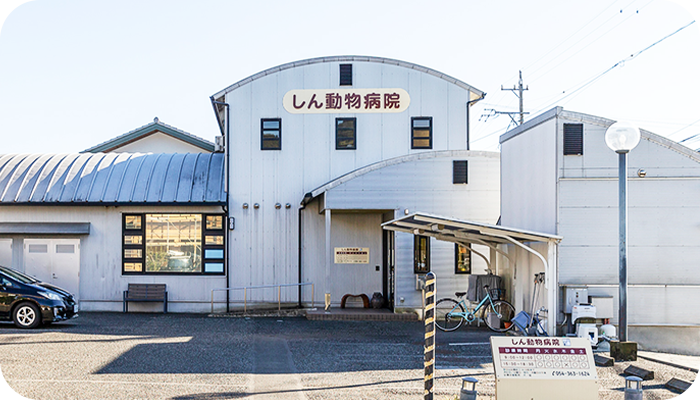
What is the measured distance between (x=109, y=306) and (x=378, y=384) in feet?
40.6

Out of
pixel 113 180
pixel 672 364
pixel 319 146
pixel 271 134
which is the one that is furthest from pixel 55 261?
pixel 672 364

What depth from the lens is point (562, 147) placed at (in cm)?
1289

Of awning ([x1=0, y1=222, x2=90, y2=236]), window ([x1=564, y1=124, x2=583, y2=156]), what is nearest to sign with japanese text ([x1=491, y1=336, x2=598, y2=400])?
window ([x1=564, y1=124, x2=583, y2=156])

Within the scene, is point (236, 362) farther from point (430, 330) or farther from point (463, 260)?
point (463, 260)

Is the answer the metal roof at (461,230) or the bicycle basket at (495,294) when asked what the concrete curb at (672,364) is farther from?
the bicycle basket at (495,294)

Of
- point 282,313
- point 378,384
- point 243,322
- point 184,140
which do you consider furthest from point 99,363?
point 184,140

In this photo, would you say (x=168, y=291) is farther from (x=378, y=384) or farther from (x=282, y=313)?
(x=378, y=384)

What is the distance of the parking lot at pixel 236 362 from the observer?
27.9 ft

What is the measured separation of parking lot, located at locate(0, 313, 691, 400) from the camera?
27.9 ft

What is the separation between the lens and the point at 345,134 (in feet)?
63.7

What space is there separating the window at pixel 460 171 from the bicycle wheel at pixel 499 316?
3.57 meters

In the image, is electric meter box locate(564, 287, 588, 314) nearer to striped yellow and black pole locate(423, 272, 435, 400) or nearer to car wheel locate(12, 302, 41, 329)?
striped yellow and black pole locate(423, 272, 435, 400)

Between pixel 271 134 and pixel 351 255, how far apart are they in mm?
4257

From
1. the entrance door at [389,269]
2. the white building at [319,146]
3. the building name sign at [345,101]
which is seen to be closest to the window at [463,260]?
the entrance door at [389,269]
